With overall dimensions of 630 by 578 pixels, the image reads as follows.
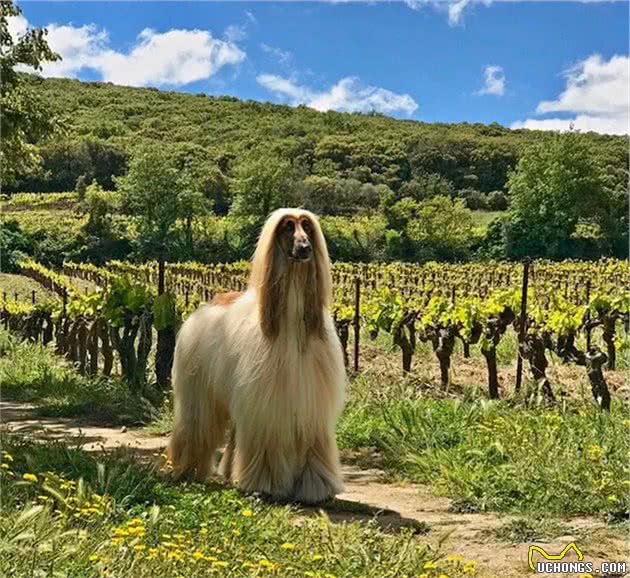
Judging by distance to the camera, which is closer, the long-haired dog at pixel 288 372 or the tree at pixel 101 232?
the long-haired dog at pixel 288 372

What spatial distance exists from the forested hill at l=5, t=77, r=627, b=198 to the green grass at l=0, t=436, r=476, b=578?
90.1m

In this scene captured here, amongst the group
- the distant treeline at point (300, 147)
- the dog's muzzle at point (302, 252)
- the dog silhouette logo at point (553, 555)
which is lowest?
the dog silhouette logo at point (553, 555)

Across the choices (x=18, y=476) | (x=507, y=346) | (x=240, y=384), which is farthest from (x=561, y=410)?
(x=507, y=346)

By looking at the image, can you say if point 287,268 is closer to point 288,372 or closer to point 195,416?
point 288,372

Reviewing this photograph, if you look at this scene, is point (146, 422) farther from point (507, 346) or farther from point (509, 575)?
point (507, 346)

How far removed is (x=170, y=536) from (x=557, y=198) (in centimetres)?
8643

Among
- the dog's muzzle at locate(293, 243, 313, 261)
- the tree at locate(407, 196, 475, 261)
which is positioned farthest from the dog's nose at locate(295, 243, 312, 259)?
the tree at locate(407, 196, 475, 261)

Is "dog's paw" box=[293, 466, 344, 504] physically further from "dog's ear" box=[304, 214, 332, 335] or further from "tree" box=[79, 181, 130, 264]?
"tree" box=[79, 181, 130, 264]

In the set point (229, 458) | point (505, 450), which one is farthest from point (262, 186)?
point (505, 450)

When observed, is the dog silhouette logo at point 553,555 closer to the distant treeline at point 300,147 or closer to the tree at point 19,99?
the tree at point 19,99

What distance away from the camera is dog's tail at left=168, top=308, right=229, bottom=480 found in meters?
6.75

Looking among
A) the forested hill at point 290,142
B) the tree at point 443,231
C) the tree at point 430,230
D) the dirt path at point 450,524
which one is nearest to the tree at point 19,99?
the dirt path at point 450,524

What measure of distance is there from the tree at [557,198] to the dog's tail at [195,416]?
233 ft

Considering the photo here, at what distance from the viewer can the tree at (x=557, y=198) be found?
7862 centimetres
